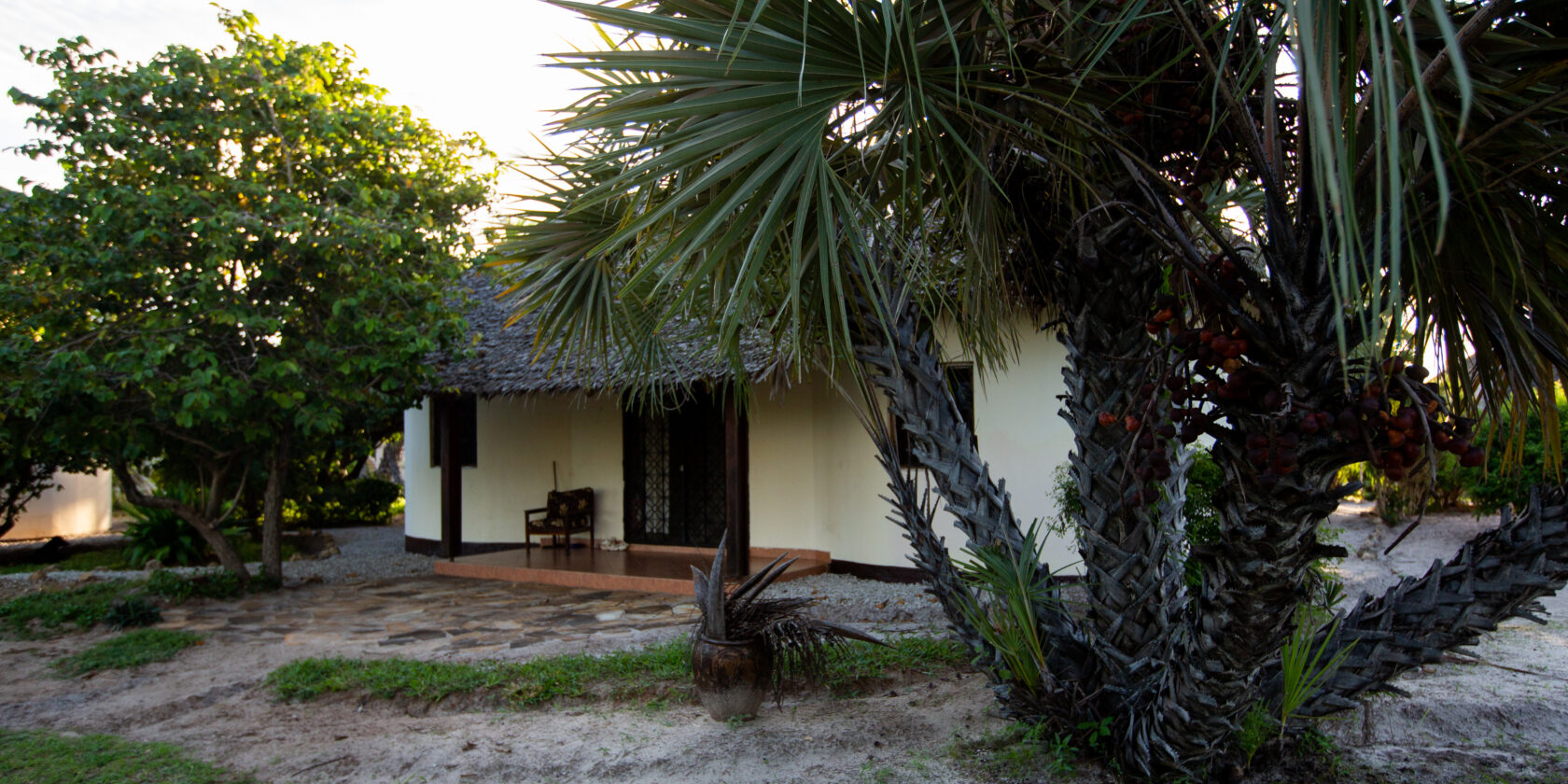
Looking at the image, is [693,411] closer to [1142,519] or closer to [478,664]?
[478,664]

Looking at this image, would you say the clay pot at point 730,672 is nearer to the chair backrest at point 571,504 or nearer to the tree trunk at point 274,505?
the tree trunk at point 274,505

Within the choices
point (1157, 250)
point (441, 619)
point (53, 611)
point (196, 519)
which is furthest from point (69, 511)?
point (1157, 250)

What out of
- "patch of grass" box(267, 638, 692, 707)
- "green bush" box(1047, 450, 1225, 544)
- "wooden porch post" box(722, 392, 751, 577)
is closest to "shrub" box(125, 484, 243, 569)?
"wooden porch post" box(722, 392, 751, 577)

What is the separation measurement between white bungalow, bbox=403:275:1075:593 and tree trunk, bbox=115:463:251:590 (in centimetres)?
225

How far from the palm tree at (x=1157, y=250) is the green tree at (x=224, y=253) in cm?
498

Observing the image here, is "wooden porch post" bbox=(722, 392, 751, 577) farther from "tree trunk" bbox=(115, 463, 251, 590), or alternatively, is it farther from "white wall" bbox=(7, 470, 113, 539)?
"white wall" bbox=(7, 470, 113, 539)

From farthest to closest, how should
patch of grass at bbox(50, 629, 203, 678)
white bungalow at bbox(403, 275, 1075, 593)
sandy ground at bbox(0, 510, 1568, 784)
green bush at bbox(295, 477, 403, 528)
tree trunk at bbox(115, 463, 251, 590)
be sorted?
green bush at bbox(295, 477, 403, 528)
tree trunk at bbox(115, 463, 251, 590)
white bungalow at bbox(403, 275, 1075, 593)
patch of grass at bbox(50, 629, 203, 678)
sandy ground at bbox(0, 510, 1568, 784)

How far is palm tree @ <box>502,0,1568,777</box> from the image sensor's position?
8.10ft

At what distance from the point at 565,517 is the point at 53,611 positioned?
16.7 feet

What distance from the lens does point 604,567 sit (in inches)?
411

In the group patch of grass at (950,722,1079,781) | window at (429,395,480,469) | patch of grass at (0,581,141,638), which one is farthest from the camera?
window at (429,395,480,469)

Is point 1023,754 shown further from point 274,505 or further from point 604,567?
point 274,505

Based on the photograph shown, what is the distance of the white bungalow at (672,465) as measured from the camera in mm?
8695

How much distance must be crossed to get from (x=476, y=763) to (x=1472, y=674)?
5.54m
